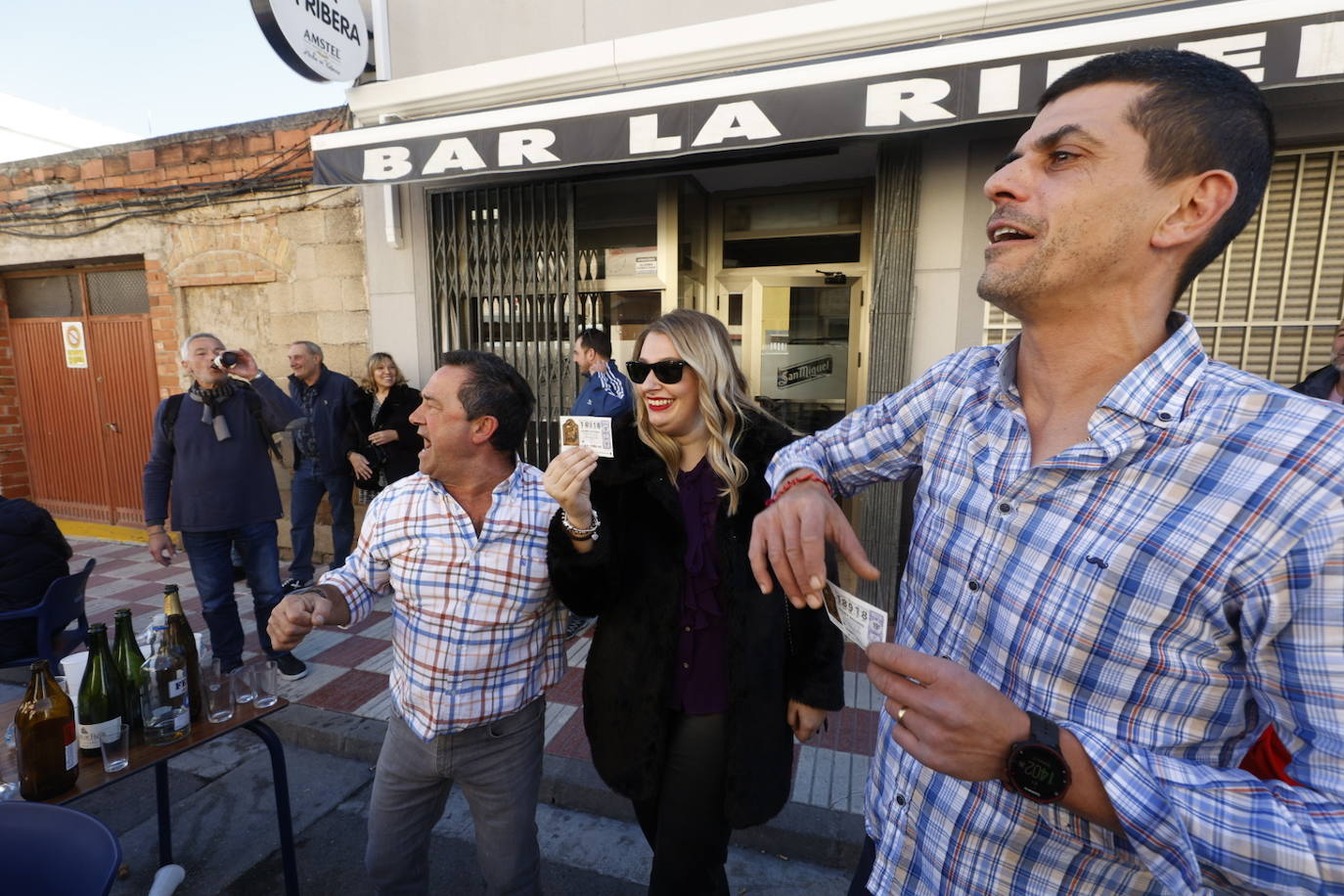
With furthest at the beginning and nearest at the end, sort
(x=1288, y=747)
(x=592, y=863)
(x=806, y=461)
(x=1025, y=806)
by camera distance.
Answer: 1. (x=592, y=863)
2. (x=806, y=461)
3. (x=1025, y=806)
4. (x=1288, y=747)

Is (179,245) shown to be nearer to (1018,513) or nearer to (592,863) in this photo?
(592,863)

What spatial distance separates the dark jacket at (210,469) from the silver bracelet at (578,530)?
10.0 feet

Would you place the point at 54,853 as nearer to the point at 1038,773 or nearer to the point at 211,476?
the point at 1038,773

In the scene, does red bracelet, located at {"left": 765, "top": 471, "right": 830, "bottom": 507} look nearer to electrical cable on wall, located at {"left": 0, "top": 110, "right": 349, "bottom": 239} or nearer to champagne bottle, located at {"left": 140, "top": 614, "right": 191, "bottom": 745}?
champagne bottle, located at {"left": 140, "top": 614, "right": 191, "bottom": 745}

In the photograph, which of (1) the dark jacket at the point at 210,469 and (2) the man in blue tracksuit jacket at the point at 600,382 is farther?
(2) the man in blue tracksuit jacket at the point at 600,382

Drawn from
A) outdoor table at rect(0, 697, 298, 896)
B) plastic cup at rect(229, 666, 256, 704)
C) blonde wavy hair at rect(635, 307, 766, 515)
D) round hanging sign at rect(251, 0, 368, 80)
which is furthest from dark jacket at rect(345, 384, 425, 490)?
blonde wavy hair at rect(635, 307, 766, 515)

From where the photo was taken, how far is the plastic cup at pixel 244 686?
2006 millimetres

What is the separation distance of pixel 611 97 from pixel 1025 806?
12.8ft

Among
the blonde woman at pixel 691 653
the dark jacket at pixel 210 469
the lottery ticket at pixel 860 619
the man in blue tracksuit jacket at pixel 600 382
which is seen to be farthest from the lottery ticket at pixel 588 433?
the dark jacket at pixel 210 469

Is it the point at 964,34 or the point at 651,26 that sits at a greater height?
the point at 651,26

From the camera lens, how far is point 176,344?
576cm

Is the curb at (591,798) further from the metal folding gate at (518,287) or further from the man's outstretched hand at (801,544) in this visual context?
the metal folding gate at (518,287)

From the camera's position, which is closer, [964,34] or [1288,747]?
[1288,747]

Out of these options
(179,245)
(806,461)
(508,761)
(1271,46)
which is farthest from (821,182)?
(179,245)
